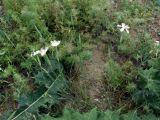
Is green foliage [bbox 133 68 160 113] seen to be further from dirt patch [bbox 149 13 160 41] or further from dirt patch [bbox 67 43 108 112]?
dirt patch [bbox 149 13 160 41]

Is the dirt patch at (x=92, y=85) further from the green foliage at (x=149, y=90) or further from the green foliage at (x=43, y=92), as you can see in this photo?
the green foliage at (x=149, y=90)

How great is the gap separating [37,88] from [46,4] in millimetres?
853

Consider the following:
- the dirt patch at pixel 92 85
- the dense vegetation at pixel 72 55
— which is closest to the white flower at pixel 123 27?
the dense vegetation at pixel 72 55

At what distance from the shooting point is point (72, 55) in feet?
11.8

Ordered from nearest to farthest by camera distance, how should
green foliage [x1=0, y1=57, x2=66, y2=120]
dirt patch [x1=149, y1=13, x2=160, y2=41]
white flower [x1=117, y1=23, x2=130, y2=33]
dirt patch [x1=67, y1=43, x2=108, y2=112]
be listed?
green foliage [x1=0, y1=57, x2=66, y2=120] → dirt patch [x1=67, y1=43, x2=108, y2=112] → white flower [x1=117, y1=23, x2=130, y2=33] → dirt patch [x1=149, y1=13, x2=160, y2=41]

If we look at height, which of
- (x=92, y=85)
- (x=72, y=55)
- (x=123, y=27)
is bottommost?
(x=92, y=85)

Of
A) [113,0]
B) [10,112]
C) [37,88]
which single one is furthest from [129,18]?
[10,112]

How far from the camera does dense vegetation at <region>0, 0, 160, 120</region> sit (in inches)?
132

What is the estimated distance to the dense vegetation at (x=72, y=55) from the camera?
334 centimetres

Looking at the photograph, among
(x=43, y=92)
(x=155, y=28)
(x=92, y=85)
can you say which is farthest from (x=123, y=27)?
(x=43, y=92)

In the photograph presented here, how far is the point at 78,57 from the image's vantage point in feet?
11.6

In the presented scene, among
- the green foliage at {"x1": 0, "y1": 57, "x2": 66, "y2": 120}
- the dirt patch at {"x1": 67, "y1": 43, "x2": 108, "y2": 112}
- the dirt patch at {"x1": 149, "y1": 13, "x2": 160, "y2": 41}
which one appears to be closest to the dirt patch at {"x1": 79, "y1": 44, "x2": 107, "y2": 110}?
the dirt patch at {"x1": 67, "y1": 43, "x2": 108, "y2": 112}

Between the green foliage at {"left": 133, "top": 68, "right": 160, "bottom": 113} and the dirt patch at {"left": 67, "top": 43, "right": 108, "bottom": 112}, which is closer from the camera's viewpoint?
the green foliage at {"left": 133, "top": 68, "right": 160, "bottom": 113}

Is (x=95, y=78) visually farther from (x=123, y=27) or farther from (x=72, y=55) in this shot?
(x=123, y=27)
